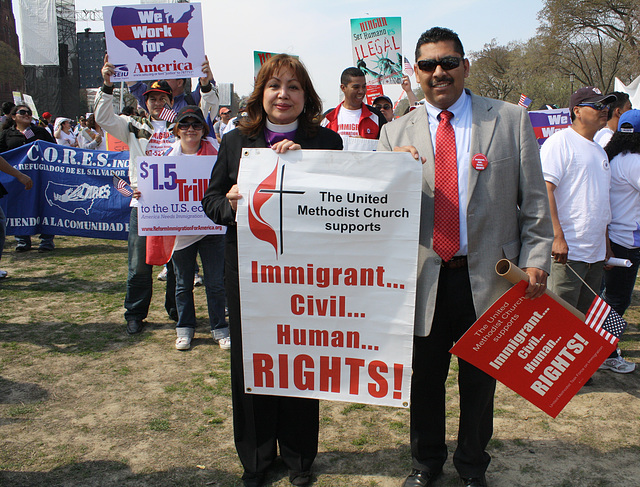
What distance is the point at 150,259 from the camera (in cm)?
499

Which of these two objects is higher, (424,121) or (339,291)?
(424,121)

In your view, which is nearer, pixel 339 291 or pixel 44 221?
pixel 339 291

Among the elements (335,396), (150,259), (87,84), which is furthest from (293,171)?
(87,84)

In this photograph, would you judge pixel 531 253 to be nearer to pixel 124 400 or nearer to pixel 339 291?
pixel 339 291

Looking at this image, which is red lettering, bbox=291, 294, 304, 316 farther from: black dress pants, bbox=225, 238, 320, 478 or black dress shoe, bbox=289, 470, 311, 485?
black dress shoe, bbox=289, 470, 311, 485

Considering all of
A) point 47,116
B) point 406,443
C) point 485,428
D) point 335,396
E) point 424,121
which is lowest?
point 406,443

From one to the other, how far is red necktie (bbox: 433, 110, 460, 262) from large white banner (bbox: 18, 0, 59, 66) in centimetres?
2538

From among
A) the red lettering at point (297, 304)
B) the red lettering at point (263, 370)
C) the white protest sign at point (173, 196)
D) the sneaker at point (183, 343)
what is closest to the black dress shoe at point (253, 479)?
the red lettering at point (263, 370)

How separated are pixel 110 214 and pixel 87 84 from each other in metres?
40.1

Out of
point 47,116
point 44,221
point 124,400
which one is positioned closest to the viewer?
point 124,400

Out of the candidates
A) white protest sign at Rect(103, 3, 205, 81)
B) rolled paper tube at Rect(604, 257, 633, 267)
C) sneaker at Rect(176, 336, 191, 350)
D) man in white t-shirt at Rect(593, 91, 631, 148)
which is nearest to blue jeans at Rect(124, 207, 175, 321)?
sneaker at Rect(176, 336, 191, 350)

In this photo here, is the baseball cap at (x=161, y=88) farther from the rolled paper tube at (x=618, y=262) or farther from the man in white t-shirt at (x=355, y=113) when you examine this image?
the rolled paper tube at (x=618, y=262)

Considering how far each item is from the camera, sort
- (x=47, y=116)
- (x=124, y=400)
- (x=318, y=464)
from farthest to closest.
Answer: (x=47, y=116), (x=124, y=400), (x=318, y=464)

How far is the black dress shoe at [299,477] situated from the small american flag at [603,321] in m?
1.61
